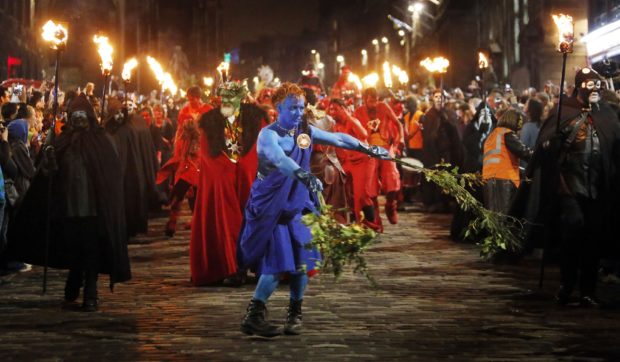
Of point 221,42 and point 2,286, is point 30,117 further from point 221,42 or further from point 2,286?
point 221,42

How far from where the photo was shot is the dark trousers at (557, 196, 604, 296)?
11.5 m

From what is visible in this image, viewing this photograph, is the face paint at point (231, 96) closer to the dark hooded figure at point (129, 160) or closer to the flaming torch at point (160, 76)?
the dark hooded figure at point (129, 160)

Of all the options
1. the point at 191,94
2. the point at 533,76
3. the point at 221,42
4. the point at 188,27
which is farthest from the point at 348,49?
the point at 191,94

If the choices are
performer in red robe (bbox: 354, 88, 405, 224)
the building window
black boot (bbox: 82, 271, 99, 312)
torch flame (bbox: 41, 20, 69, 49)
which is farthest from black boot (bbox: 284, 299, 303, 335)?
the building window

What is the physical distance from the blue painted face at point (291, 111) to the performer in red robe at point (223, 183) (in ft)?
12.2

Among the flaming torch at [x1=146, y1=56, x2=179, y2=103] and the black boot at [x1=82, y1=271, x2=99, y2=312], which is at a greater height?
the flaming torch at [x1=146, y1=56, x2=179, y2=103]

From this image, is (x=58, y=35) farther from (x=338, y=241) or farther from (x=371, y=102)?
(x=371, y=102)

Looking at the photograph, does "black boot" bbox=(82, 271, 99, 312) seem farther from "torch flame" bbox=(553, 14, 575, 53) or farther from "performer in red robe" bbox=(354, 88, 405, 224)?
"performer in red robe" bbox=(354, 88, 405, 224)

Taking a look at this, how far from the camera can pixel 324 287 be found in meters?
Result: 13.1

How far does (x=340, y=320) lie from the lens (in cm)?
1066

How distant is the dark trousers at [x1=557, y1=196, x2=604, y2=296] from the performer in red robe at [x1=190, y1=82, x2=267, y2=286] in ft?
11.8

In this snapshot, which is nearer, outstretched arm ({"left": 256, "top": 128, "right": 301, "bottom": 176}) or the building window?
outstretched arm ({"left": 256, "top": 128, "right": 301, "bottom": 176})

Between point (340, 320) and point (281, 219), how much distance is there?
128 centimetres

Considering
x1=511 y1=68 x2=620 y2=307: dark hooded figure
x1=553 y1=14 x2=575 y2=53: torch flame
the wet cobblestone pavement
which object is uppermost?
x1=553 y1=14 x2=575 y2=53: torch flame
